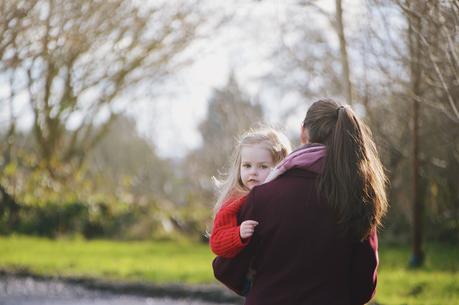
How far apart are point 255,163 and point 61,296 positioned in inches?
224

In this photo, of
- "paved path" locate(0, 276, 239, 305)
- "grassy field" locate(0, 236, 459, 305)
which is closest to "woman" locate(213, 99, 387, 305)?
"grassy field" locate(0, 236, 459, 305)

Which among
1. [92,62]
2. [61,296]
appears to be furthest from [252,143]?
[92,62]

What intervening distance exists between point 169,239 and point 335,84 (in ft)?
16.6

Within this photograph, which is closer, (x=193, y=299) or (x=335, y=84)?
(x=193, y=299)

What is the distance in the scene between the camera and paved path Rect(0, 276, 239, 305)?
26.3ft

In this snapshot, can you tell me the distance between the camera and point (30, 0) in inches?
419

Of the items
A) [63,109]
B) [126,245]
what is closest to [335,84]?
[126,245]

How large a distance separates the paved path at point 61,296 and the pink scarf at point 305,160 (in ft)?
18.0

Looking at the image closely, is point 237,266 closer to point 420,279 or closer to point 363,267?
point 363,267

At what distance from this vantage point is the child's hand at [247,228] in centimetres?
273

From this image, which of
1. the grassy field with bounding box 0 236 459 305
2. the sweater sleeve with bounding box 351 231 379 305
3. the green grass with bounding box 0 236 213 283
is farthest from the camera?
the green grass with bounding box 0 236 213 283

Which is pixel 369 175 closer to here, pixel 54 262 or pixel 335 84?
pixel 54 262

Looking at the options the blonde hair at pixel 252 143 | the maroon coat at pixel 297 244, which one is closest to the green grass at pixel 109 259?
the blonde hair at pixel 252 143

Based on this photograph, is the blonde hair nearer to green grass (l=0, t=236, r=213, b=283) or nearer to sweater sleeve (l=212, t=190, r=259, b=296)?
sweater sleeve (l=212, t=190, r=259, b=296)
